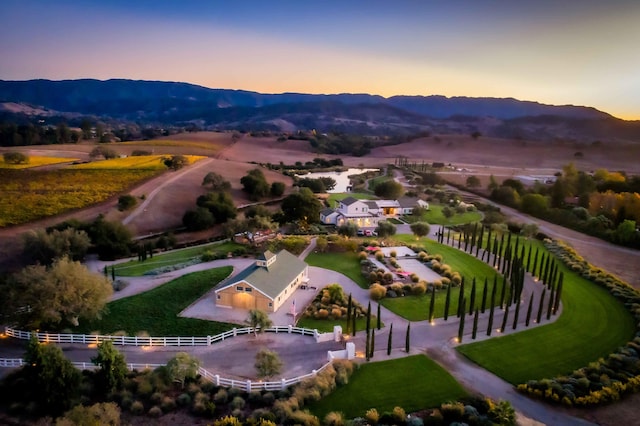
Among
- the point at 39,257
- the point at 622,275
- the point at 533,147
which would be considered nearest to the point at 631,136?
the point at 533,147

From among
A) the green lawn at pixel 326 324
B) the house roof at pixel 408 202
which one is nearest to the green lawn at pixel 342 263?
the green lawn at pixel 326 324

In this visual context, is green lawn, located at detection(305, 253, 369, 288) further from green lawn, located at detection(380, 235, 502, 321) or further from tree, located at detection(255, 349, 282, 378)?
tree, located at detection(255, 349, 282, 378)

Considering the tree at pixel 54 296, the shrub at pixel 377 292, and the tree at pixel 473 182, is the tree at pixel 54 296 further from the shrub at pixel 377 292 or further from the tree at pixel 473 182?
the tree at pixel 473 182

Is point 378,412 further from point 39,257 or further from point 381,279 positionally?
point 39,257

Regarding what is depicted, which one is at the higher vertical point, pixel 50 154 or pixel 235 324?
pixel 50 154

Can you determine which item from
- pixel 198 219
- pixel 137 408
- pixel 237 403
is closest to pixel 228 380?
pixel 237 403

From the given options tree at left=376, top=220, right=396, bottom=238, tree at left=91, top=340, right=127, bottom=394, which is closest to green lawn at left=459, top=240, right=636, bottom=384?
tree at left=91, top=340, right=127, bottom=394

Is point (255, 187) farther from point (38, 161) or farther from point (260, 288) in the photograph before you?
point (260, 288)
